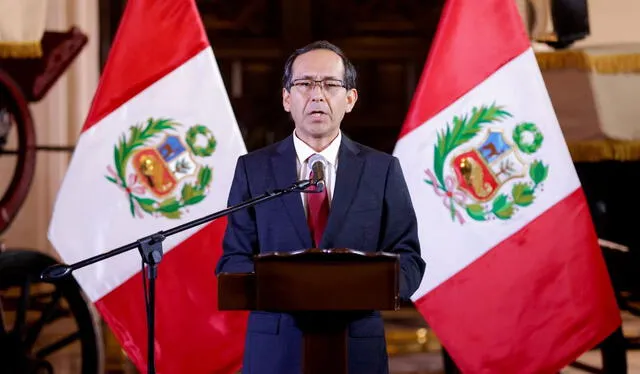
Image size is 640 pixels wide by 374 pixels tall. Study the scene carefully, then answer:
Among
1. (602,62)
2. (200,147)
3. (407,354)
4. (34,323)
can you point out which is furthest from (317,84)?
(407,354)

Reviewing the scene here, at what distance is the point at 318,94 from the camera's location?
202cm

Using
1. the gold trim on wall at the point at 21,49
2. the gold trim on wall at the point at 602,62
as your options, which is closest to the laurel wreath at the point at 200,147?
the gold trim on wall at the point at 21,49

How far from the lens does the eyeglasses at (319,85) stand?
203cm

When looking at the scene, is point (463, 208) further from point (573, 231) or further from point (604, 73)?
point (604, 73)

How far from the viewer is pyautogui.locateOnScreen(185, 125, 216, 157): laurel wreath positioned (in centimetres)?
323

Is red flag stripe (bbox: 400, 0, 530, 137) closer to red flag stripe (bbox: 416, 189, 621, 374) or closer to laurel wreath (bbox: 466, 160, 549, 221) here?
laurel wreath (bbox: 466, 160, 549, 221)

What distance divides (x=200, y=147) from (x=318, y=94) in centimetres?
127

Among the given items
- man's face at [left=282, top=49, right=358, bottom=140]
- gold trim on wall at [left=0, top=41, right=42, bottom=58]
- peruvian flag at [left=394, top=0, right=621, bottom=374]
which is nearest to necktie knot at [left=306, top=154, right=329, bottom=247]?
man's face at [left=282, top=49, right=358, bottom=140]

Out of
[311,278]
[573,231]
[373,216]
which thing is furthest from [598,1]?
[311,278]

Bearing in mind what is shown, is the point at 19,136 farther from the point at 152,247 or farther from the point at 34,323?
the point at 152,247

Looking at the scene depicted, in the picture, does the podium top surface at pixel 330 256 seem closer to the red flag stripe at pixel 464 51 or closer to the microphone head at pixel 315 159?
the microphone head at pixel 315 159

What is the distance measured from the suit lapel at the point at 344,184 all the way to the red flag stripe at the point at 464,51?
112 centimetres

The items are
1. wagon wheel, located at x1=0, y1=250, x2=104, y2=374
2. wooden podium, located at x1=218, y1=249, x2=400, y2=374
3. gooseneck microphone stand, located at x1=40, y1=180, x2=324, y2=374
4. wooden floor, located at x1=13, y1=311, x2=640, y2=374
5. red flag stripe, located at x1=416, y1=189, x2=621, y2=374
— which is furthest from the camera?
wooden floor, located at x1=13, y1=311, x2=640, y2=374

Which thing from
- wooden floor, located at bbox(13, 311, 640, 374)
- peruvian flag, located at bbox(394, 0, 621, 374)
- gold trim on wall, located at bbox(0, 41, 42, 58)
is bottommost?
wooden floor, located at bbox(13, 311, 640, 374)
